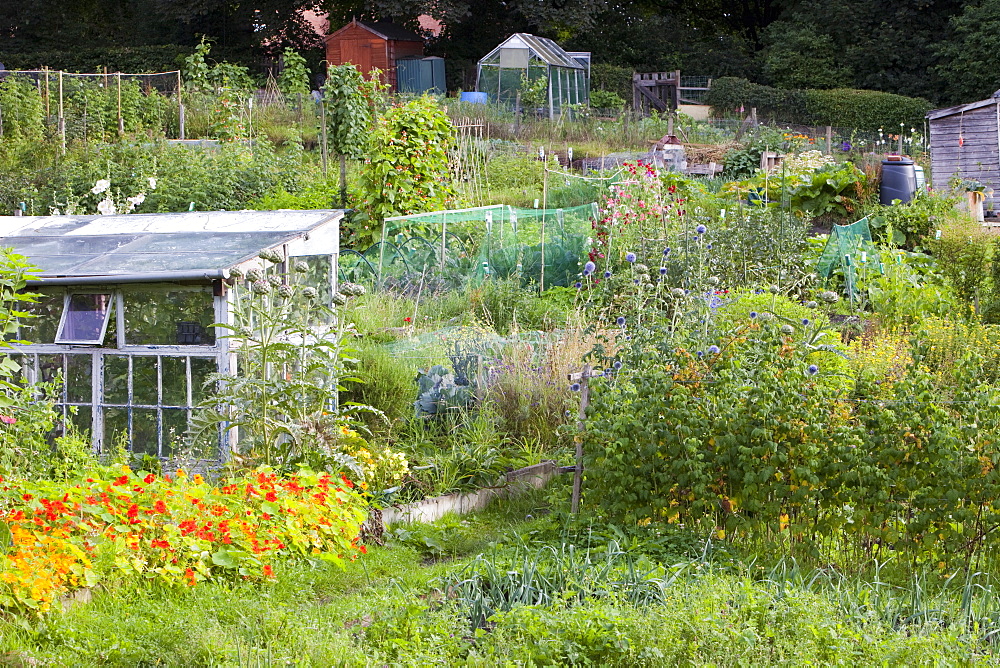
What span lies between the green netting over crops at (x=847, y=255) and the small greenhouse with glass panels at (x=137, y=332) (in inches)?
229

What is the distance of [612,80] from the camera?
104ft

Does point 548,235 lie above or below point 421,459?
above

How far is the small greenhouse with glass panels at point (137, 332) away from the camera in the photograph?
20.4 feet

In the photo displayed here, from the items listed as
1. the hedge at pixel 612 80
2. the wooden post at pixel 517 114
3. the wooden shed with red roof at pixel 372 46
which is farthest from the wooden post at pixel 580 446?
the hedge at pixel 612 80

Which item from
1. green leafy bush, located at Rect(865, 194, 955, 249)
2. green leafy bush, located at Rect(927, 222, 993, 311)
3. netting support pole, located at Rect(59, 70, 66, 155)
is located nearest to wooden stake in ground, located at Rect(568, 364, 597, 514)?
green leafy bush, located at Rect(927, 222, 993, 311)

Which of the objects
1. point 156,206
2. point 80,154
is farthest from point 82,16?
point 156,206

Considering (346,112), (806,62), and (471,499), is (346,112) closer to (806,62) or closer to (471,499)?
(471,499)

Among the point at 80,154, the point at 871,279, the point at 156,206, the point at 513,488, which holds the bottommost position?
the point at 513,488

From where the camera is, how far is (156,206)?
40.6ft

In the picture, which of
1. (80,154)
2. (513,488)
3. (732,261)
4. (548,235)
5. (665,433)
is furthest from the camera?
(80,154)

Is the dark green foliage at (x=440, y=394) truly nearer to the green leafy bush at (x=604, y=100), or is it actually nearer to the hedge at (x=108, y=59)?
the green leafy bush at (x=604, y=100)

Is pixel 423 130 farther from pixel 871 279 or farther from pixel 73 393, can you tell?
pixel 73 393

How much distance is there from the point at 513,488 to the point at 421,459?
1.99 ft

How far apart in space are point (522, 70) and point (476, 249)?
55.4 ft
